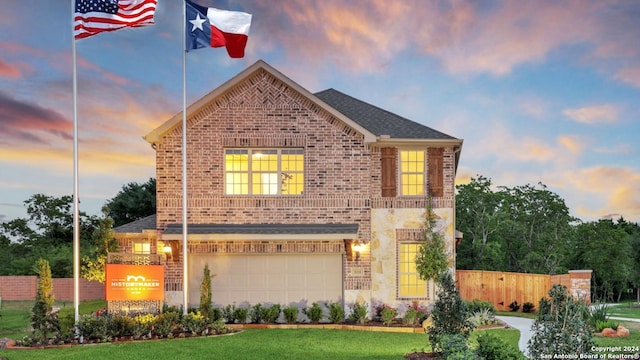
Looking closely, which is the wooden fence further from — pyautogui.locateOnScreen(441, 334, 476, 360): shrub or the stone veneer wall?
pyautogui.locateOnScreen(441, 334, 476, 360): shrub

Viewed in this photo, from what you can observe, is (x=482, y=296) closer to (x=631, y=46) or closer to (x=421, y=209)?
(x=421, y=209)

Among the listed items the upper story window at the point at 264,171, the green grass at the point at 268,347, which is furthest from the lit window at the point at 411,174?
the green grass at the point at 268,347

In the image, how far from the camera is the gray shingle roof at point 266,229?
17391mm

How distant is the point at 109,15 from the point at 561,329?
1287cm

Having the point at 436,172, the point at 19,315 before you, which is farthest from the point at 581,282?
the point at 19,315

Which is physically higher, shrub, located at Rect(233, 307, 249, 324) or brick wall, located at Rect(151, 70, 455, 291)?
brick wall, located at Rect(151, 70, 455, 291)

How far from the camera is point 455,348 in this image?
9.30 meters

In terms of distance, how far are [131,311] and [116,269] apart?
1271mm

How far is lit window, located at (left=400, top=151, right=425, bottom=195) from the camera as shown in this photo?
18.6 meters

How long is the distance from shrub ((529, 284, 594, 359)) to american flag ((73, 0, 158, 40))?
1199 cm

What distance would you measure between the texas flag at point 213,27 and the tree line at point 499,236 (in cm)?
2117

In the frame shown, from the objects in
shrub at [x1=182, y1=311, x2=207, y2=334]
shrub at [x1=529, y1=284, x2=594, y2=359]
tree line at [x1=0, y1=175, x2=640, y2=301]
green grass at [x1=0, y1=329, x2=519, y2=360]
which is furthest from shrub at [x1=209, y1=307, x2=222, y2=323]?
tree line at [x1=0, y1=175, x2=640, y2=301]

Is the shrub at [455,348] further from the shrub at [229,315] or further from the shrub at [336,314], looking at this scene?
the shrub at [229,315]

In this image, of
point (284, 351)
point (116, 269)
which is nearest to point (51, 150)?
point (116, 269)
